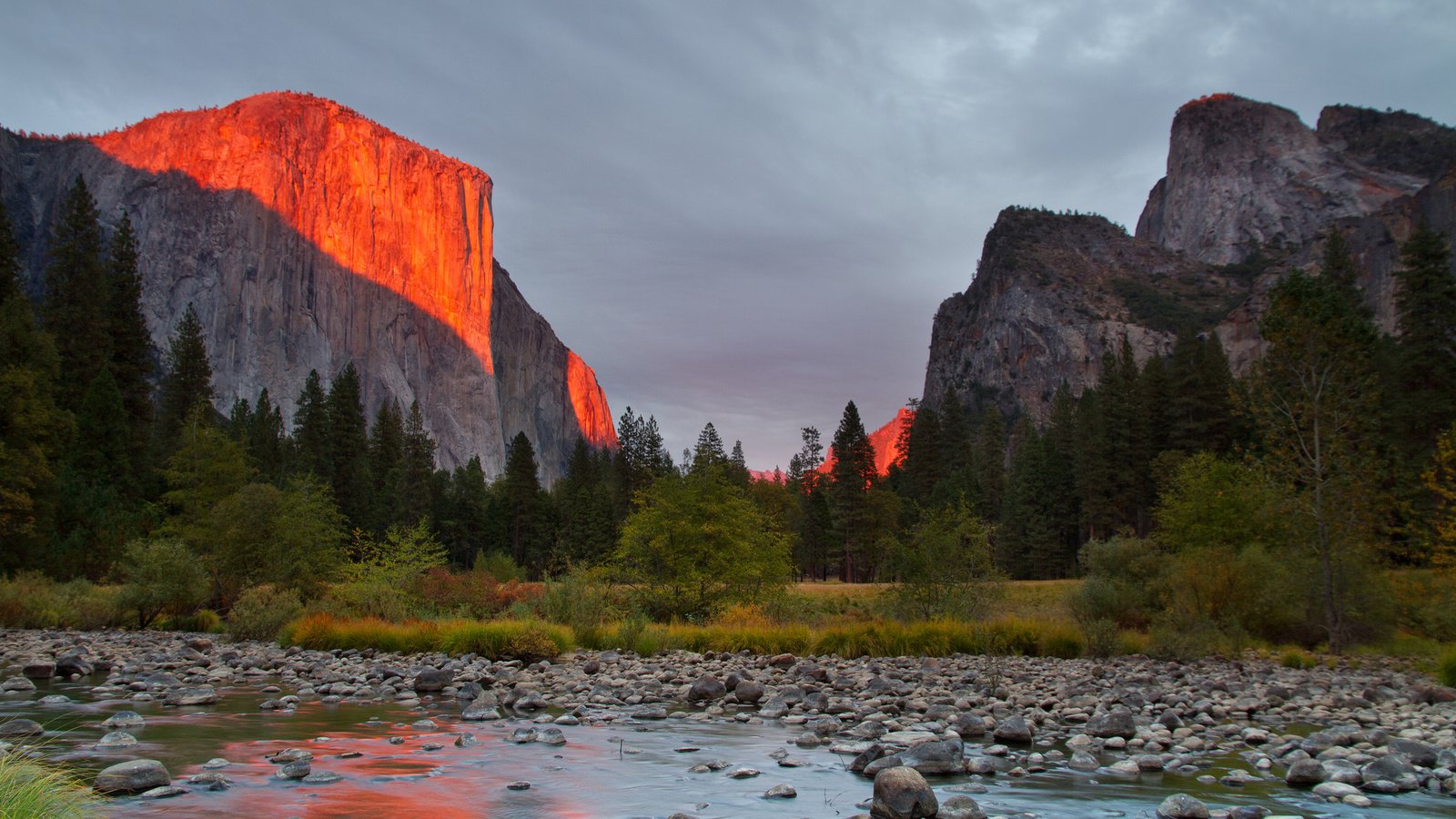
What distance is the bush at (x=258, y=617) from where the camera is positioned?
1995 cm

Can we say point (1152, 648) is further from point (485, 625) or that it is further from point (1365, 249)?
point (1365, 249)

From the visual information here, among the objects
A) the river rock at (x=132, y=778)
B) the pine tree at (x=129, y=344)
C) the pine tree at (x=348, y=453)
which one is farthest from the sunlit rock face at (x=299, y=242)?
the river rock at (x=132, y=778)

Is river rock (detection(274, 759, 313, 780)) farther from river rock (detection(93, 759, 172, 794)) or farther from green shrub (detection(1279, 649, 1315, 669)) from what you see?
green shrub (detection(1279, 649, 1315, 669))

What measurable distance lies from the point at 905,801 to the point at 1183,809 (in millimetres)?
1894

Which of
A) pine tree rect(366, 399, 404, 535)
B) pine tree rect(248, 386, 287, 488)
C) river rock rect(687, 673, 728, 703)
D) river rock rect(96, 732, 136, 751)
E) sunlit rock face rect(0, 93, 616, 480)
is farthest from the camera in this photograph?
sunlit rock face rect(0, 93, 616, 480)

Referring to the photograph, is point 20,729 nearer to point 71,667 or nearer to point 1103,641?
point 71,667

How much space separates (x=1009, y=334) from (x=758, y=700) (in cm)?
17234

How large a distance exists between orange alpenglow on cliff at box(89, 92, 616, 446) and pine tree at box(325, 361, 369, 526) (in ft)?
233

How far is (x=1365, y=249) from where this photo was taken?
92.1 meters

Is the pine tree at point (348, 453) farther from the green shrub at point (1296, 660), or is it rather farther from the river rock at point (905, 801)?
the river rock at point (905, 801)

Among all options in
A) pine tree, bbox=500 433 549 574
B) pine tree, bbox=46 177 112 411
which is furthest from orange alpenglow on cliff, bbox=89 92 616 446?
pine tree, bbox=46 177 112 411

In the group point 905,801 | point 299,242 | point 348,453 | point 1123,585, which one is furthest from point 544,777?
point 299,242

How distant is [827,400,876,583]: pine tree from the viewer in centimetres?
6662

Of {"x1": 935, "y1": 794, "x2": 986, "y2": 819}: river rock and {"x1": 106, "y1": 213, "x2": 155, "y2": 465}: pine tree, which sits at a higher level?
{"x1": 106, "y1": 213, "x2": 155, "y2": 465}: pine tree
